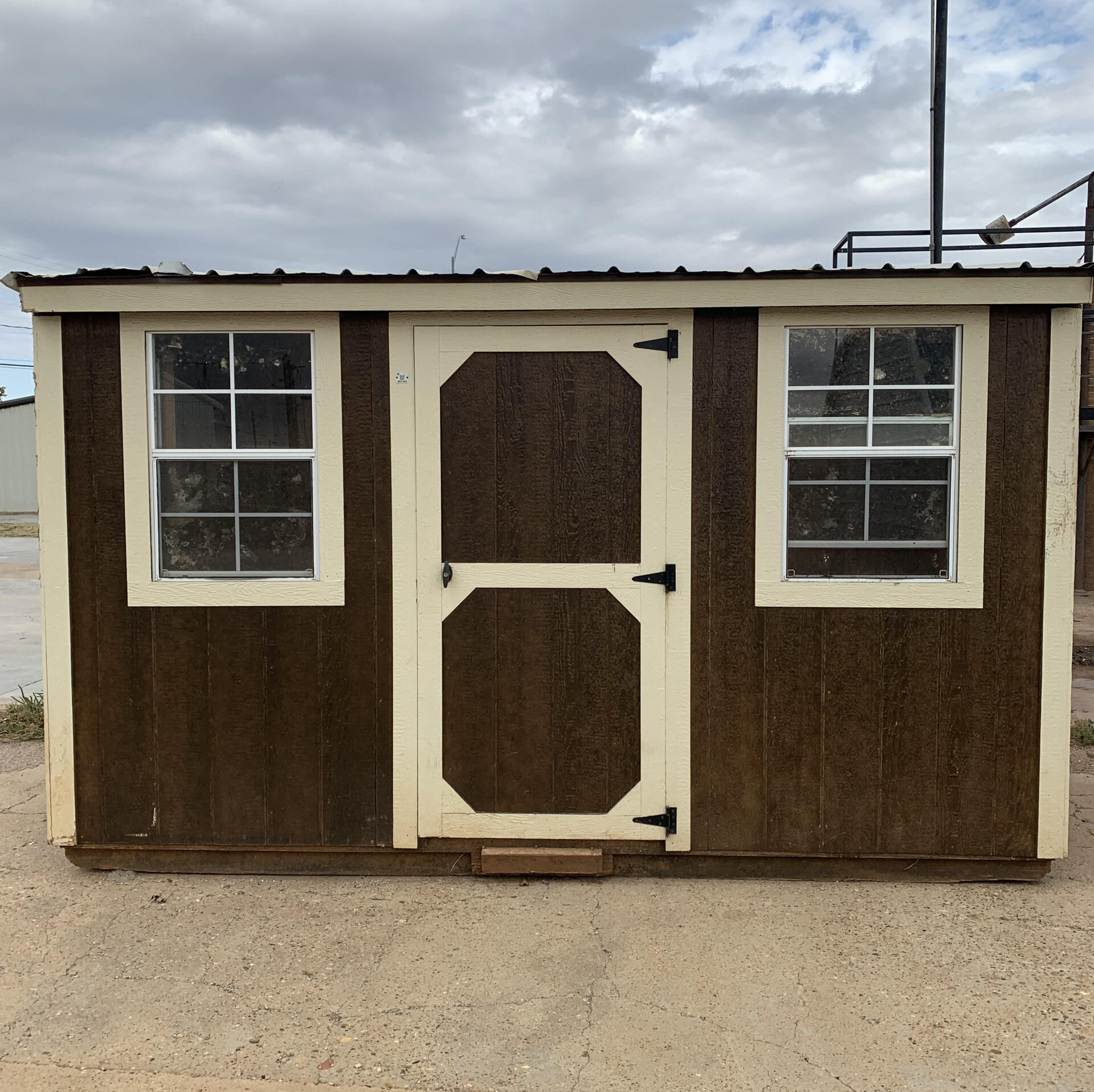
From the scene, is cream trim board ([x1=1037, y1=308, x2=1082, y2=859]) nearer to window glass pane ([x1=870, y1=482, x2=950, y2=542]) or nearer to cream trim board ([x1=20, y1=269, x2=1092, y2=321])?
window glass pane ([x1=870, y1=482, x2=950, y2=542])

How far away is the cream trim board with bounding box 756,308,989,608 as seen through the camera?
341 centimetres

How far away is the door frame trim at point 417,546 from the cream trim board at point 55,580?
4.60 feet

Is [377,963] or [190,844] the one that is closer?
[377,963]

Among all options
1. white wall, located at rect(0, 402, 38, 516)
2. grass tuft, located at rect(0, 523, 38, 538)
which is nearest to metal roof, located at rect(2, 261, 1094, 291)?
grass tuft, located at rect(0, 523, 38, 538)

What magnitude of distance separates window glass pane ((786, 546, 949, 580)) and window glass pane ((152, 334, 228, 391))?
255cm

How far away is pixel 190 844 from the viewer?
3.61 meters

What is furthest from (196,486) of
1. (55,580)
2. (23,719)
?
(23,719)

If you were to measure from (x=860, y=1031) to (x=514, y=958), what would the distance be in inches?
45.6

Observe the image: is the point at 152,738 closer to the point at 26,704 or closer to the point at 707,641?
the point at 707,641

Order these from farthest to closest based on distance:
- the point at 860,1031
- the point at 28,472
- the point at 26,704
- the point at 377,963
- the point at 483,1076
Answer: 1. the point at 28,472
2. the point at 26,704
3. the point at 377,963
4. the point at 860,1031
5. the point at 483,1076

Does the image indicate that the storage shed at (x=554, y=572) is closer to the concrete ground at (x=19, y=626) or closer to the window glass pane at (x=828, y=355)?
the window glass pane at (x=828, y=355)

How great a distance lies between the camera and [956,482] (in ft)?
11.3

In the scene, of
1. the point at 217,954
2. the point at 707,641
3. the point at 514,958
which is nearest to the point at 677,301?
the point at 707,641

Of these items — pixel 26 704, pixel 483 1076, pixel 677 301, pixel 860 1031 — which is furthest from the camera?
pixel 26 704
